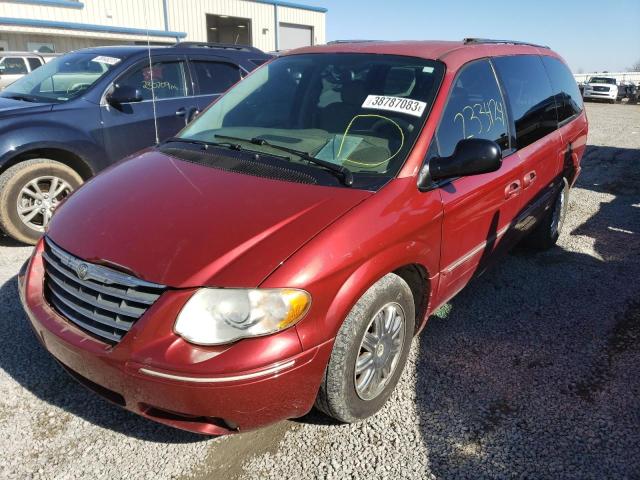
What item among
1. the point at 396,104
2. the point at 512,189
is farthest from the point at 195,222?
the point at 512,189

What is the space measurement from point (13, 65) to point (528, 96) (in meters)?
14.0

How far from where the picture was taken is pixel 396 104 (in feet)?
9.08

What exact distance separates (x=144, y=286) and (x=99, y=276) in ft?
0.79

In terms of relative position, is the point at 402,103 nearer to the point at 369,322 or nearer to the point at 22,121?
the point at 369,322

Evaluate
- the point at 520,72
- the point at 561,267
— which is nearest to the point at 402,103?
the point at 520,72

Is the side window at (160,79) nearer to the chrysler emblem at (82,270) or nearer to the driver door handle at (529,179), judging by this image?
the chrysler emblem at (82,270)

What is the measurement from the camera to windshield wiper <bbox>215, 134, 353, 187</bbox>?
7.94ft

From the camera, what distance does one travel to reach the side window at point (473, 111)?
9.22 feet

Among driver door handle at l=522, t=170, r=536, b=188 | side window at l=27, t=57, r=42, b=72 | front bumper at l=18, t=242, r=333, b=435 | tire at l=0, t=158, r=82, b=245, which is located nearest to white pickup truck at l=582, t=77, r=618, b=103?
side window at l=27, t=57, r=42, b=72

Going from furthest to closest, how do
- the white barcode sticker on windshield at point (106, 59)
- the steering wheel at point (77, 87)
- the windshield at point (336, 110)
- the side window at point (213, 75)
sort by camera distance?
the side window at point (213, 75) → the white barcode sticker on windshield at point (106, 59) → the steering wheel at point (77, 87) → the windshield at point (336, 110)

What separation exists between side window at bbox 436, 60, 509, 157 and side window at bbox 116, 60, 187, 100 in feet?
10.9

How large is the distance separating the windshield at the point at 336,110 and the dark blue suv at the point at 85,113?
0.68 metres

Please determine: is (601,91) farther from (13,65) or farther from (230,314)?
(230,314)

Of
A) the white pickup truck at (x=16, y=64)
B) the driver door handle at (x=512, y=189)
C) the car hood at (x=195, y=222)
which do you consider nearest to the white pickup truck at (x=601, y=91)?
the white pickup truck at (x=16, y=64)
